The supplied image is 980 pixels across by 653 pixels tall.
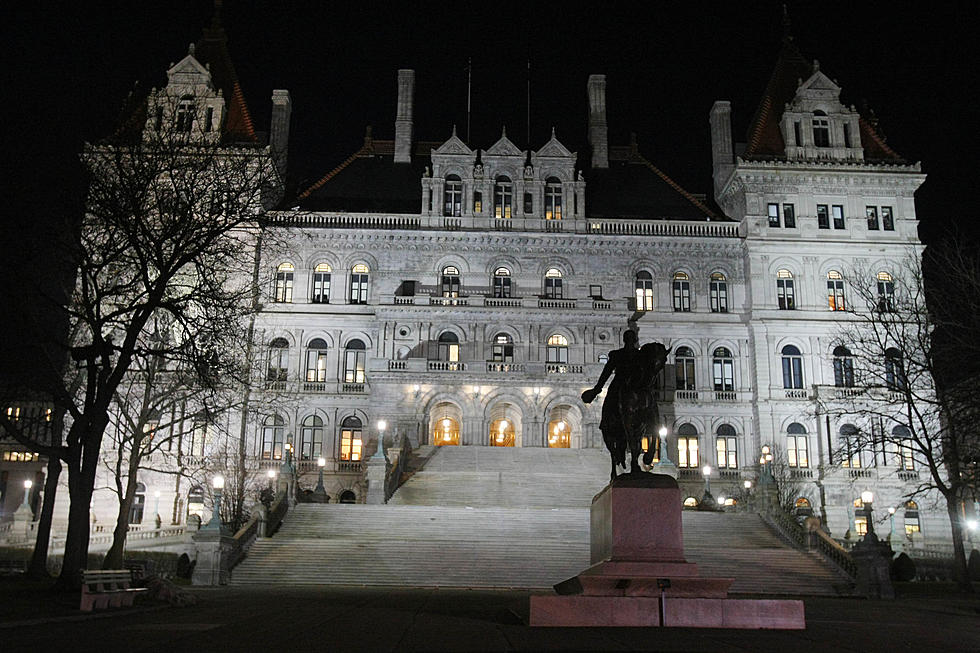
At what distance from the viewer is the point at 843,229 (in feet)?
170

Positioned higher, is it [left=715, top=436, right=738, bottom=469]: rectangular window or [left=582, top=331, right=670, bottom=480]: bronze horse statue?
[left=715, top=436, right=738, bottom=469]: rectangular window

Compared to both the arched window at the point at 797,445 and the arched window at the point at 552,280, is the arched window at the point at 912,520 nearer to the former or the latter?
the arched window at the point at 797,445

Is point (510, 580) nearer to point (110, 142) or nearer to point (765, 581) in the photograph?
point (765, 581)

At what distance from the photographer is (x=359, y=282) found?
51562 millimetres

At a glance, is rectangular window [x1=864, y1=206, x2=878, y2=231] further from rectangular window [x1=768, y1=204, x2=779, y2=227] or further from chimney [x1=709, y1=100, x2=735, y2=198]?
chimney [x1=709, y1=100, x2=735, y2=198]

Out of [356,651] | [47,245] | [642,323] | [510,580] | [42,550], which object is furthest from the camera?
[642,323]

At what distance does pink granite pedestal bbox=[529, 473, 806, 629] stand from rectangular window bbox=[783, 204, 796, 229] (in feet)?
134

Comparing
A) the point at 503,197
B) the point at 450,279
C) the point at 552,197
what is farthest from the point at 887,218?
the point at 450,279

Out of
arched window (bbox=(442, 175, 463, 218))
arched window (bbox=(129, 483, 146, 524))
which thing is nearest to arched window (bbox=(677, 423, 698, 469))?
arched window (bbox=(442, 175, 463, 218))

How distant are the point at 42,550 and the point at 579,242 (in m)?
34.4

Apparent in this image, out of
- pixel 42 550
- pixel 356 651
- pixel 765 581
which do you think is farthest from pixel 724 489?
pixel 356 651

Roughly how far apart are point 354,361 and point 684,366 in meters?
18.8

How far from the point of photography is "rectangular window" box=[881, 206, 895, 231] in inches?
2037

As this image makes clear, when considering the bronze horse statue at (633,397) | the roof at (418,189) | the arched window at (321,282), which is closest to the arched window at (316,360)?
the arched window at (321,282)
